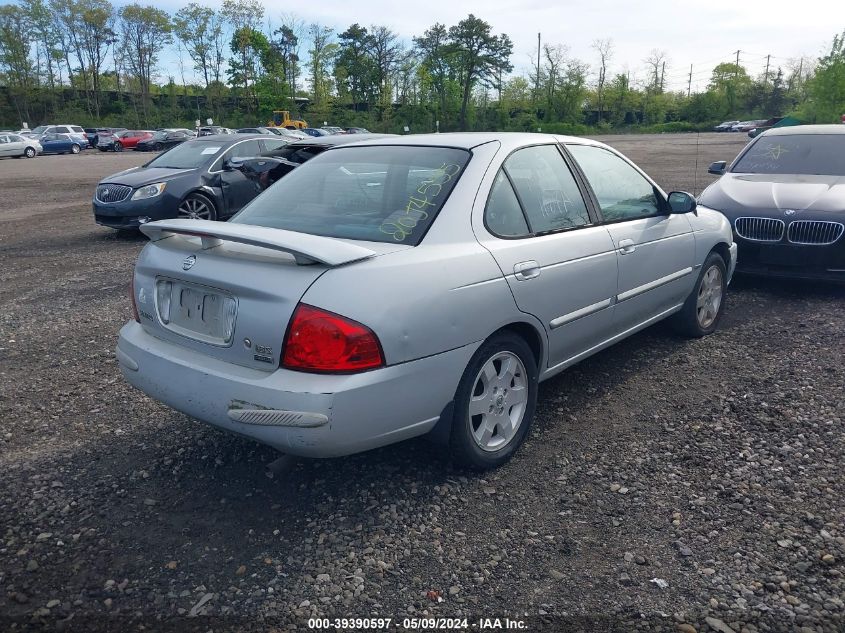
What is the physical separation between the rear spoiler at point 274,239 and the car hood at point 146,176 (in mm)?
7686

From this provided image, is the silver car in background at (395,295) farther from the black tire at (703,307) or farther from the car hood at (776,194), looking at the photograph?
the car hood at (776,194)

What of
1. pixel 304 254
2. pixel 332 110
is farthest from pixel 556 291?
pixel 332 110

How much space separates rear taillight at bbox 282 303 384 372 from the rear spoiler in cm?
23

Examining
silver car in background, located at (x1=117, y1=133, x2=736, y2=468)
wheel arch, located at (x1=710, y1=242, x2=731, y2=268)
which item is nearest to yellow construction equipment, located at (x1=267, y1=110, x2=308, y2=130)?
wheel arch, located at (x1=710, y1=242, x2=731, y2=268)

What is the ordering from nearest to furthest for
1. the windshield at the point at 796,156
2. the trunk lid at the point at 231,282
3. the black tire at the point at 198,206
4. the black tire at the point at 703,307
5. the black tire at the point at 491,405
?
the trunk lid at the point at 231,282 < the black tire at the point at 491,405 < the black tire at the point at 703,307 < the windshield at the point at 796,156 < the black tire at the point at 198,206

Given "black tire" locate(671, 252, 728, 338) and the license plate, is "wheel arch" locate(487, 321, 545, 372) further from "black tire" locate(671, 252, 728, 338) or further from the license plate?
"black tire" locate(671, 252, 728, 338)

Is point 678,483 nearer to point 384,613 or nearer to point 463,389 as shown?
point 463,389

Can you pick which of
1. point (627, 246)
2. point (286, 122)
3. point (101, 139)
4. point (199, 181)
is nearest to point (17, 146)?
point (101, 139)

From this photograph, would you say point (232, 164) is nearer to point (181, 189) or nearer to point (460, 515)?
point (181, 189)

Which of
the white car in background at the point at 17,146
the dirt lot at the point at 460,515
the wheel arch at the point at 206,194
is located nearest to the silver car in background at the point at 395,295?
the dirt lot at the point at 460,515

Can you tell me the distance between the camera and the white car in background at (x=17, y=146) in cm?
3950

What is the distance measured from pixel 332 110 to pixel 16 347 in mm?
77565

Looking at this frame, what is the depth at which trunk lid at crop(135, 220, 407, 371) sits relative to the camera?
2867 mm

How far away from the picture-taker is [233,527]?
3.06 m
